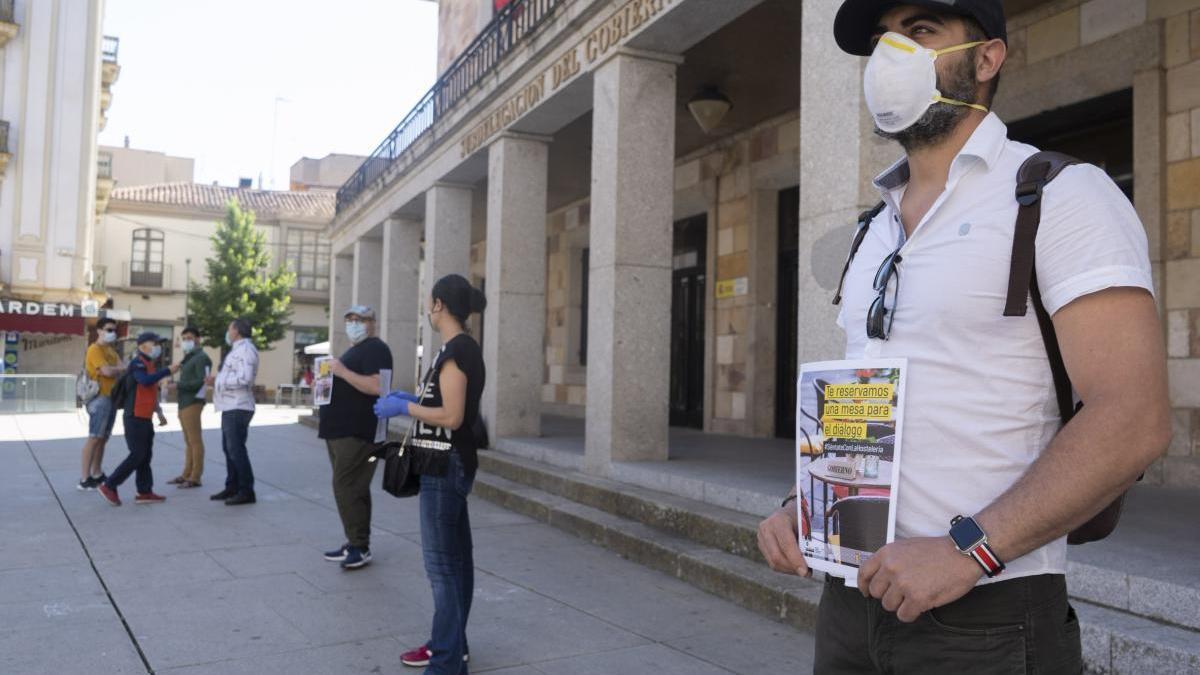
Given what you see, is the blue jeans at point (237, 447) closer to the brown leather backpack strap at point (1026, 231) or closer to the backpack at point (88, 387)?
the backpack at point (88, 387)

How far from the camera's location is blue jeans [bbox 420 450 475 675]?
427cm

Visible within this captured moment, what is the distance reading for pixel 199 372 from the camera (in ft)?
33.2

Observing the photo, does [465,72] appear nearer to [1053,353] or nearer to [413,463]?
[413,463]

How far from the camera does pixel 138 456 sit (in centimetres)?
928

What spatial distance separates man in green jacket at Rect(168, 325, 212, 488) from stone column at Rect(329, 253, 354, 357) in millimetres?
12163

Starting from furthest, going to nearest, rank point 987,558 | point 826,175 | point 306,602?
point 826,175, point 306,602, point 987,558

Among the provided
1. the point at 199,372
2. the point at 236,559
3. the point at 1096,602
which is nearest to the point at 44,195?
the point at 199,372

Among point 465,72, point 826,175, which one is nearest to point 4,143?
point 465,72

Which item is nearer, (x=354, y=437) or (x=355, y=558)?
(x=355, y=558)

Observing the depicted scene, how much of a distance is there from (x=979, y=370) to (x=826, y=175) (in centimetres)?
472

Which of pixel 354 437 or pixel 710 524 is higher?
pixel 354 437

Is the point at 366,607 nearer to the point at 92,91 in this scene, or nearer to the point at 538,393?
the point at 538,393

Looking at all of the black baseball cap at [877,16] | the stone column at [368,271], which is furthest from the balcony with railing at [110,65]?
the black baseball cap at [877,16]

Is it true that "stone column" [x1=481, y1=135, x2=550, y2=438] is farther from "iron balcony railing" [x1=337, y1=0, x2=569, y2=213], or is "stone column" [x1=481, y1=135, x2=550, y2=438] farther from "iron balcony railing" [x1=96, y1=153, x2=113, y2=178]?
"iron balcony railing" [x1=96, y1=153, x2=113, y2=178]
